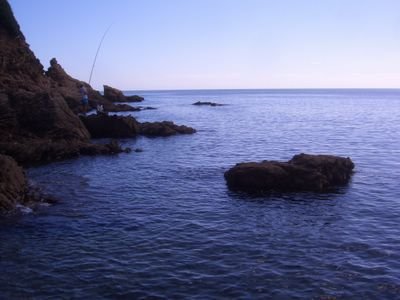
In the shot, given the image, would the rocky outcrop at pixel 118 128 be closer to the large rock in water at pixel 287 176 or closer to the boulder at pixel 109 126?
the boulder at pixel 109 126

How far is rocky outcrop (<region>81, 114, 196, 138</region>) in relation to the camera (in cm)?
4812

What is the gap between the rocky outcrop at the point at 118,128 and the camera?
48.1m

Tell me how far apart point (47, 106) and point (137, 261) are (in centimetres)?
2816

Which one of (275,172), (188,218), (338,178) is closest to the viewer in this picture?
(188,218)

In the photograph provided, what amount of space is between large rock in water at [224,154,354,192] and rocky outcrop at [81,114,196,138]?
2557cm

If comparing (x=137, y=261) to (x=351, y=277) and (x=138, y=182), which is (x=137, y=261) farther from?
(x=138, y=182)

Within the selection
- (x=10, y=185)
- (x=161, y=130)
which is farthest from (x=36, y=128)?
(x=10, y=185)

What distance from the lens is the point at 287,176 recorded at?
980 inches

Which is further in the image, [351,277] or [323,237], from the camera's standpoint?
[323,237]

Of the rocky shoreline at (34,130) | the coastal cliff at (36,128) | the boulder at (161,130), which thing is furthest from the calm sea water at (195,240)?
the boulder at (161,130)

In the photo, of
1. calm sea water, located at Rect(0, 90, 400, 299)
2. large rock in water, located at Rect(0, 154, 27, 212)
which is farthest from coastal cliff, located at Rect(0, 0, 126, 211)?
large rock in water, located at Rect(0, 154, 27, 212)

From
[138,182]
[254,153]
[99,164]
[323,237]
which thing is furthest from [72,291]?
[254,153]

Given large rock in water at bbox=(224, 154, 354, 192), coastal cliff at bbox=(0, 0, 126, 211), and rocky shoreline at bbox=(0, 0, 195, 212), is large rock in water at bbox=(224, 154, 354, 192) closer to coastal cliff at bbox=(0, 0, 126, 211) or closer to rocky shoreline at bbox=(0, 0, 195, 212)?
rocky shoreline at bbox=(0, 0, 195, 212)

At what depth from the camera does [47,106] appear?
1550 inches
